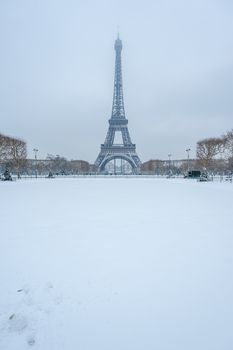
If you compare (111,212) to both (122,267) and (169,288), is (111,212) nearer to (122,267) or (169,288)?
(122,267)

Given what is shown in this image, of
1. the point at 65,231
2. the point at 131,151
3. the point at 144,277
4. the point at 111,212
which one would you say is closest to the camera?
the point at 144,277

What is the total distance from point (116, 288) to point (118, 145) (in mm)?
79967

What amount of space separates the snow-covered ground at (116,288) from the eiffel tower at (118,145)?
2904 inches

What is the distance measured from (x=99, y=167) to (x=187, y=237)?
75.5m

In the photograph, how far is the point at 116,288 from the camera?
14.0ft

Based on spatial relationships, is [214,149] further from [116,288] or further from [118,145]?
[116,288]

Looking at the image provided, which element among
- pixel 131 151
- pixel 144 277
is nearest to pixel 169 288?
pixel 144 277

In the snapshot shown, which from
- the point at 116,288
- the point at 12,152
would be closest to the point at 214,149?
the point at 12,152

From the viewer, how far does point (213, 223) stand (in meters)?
8.62

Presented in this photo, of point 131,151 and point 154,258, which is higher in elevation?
point 131,151

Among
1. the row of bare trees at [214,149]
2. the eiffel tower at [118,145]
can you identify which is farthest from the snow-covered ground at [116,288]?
the eiffel tower at [118,145]

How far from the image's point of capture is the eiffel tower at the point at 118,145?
8131cm

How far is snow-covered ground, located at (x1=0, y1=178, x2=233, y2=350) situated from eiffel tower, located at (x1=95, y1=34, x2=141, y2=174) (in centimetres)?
7375

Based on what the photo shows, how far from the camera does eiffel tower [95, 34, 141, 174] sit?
81.3 metres
